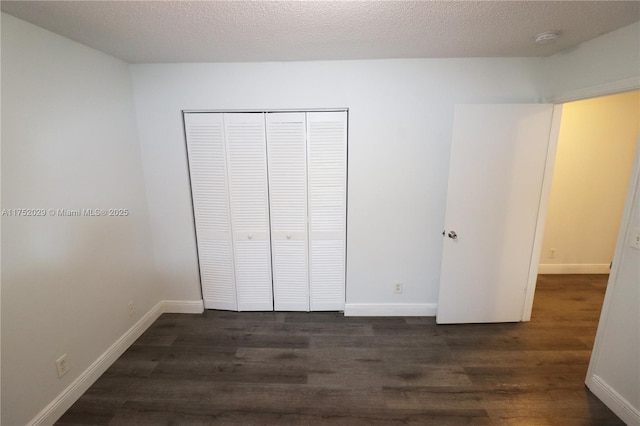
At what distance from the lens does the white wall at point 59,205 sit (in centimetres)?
138

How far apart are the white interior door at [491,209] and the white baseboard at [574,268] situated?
147cm

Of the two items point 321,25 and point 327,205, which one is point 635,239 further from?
point 321,25

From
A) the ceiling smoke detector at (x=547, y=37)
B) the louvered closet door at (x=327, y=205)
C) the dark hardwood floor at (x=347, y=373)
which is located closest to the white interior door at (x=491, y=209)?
the dark hardwood floor at (x=347, y=373)

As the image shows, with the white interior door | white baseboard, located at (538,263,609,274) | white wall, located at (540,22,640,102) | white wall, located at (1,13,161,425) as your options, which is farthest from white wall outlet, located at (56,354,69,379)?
white baseboard, located at (538,263,609,274)

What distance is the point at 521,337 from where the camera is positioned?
7.42ft

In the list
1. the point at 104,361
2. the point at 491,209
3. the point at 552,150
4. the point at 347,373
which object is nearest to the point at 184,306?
the point at 104,361

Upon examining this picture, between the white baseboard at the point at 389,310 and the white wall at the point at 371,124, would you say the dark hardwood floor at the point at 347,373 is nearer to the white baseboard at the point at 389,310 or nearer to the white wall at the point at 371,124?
the white baseboard at the point at 389,310

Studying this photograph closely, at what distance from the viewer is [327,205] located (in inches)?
95.4

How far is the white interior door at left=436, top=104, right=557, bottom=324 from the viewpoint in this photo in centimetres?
210

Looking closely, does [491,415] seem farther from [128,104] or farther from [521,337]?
[128,104]

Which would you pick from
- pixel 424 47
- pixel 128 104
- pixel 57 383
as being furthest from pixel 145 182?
pixel 424 47

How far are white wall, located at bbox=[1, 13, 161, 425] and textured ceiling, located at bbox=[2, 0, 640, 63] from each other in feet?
0.71

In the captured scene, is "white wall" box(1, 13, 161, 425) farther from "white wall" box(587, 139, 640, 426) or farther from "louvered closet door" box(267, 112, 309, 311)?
"white wall" box(587, 139, 640, 426)

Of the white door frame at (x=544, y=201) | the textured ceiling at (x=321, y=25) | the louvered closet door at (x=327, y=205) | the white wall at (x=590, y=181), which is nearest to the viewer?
the textured ceiling at (x=321, y=25)
